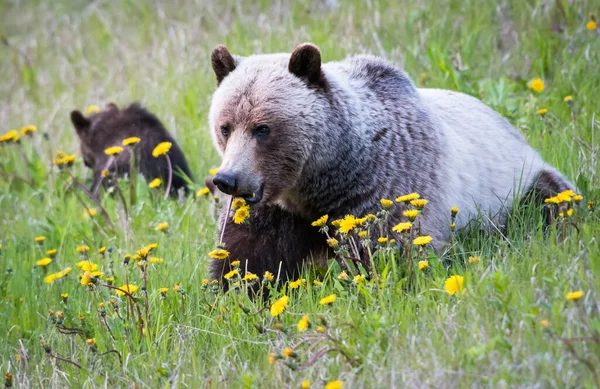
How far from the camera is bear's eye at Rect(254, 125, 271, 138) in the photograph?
4.73m

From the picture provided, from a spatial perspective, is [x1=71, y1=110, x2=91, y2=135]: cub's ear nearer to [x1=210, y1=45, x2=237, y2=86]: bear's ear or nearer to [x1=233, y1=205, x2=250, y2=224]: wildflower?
[x1=210, y1=45, x2=237, y2=86]: bear's ear

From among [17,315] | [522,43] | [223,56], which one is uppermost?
[223,56]

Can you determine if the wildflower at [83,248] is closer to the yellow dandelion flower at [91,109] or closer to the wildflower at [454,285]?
the wildflower at [454,285]

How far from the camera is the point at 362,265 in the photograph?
4500mm

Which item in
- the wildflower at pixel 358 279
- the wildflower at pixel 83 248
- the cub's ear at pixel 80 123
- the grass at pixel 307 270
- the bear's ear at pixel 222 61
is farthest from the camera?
the cub's ear at pixel 80 123

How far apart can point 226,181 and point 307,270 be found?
2.50ft

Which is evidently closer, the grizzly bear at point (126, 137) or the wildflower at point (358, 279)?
the wildflower at point (358, 279)

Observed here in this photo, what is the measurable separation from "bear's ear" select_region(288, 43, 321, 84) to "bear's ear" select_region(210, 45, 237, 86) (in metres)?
0.45

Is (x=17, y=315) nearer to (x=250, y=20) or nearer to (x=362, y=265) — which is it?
(x=362, y=265)

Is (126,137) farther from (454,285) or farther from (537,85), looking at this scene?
(454,285)

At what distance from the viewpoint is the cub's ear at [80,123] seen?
9.00 metres

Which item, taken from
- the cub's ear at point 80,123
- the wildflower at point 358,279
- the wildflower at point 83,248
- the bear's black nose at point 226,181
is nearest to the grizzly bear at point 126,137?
the cub's ear at point 80,123

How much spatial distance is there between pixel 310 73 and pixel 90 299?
6.52 feet

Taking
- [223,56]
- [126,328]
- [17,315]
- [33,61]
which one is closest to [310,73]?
[223,56]
